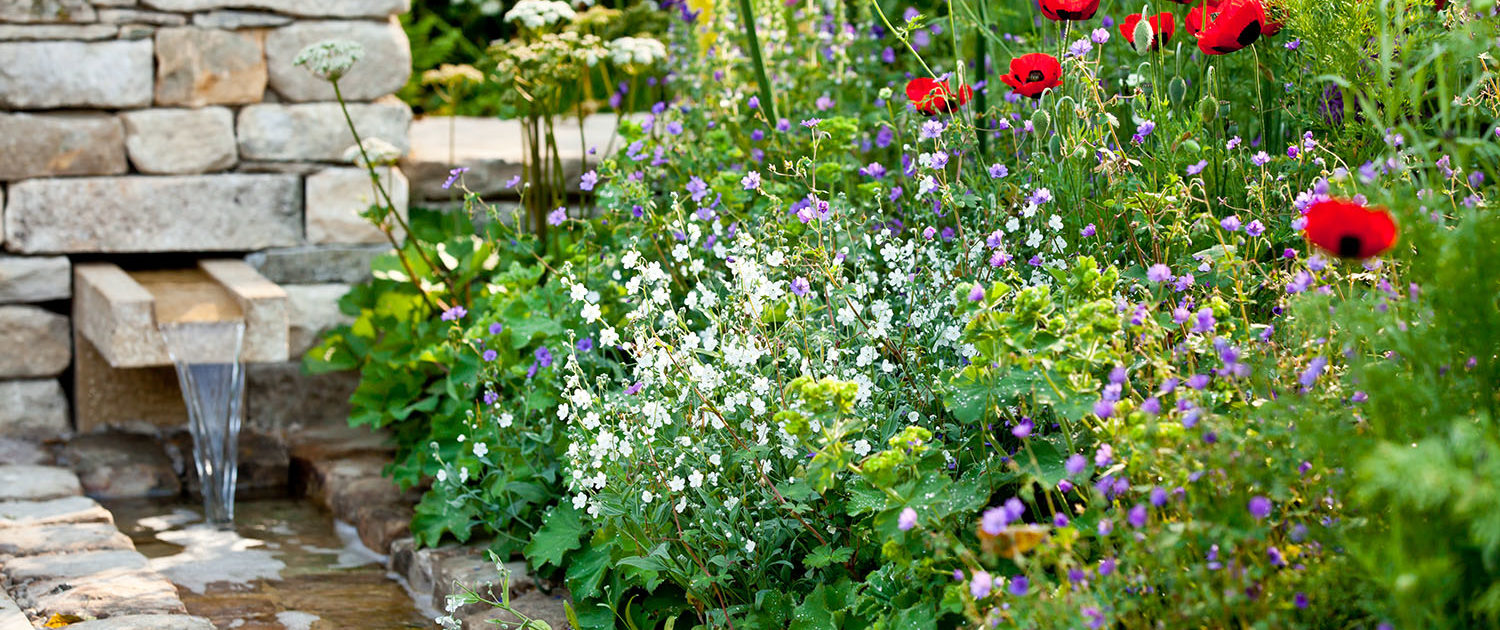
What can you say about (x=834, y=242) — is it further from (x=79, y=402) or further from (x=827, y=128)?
(x=79, y=402)

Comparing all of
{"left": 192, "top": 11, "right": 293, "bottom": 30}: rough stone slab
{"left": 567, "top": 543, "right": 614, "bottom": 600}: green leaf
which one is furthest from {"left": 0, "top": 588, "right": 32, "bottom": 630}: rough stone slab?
{"left": 192, "top": 11, "right": 293, "bottom": 30}: rough stone slab

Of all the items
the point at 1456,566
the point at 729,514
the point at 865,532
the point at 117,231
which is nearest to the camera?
the point at 1456,566

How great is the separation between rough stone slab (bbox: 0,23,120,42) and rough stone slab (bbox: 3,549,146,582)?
5.45 ft

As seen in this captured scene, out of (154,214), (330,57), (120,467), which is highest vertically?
(330,57)

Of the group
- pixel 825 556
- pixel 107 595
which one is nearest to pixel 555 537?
pixel 825 556

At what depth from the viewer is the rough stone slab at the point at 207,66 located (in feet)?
12.4

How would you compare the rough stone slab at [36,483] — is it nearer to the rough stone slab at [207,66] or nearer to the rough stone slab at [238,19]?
the rough stone slab at [207,66]

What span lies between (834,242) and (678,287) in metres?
0.41

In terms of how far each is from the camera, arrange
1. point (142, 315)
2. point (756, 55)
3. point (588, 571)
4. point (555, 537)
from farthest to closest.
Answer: point (142, 315)
point (756, 55)
point (555, 537)
point (588, 571)

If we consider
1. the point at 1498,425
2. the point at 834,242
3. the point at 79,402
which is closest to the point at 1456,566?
the point at 1498,425

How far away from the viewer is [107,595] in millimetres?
2502

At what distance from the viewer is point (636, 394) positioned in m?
2.33

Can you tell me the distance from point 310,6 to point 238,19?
206 mm

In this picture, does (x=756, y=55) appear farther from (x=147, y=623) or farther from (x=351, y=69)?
(x=147, y=623)
